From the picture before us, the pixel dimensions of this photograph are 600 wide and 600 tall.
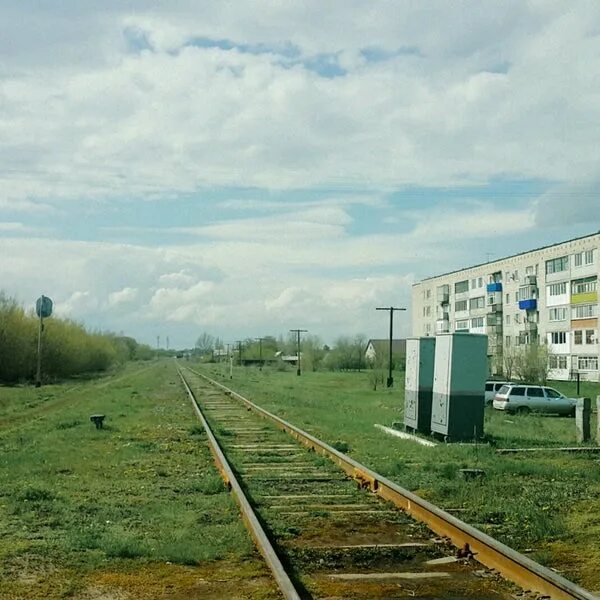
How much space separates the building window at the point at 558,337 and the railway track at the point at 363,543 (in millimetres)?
62663

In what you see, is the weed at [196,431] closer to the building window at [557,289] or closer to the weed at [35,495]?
the weed at [35,495]

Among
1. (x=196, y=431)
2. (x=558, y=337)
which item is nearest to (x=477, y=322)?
(x=558, y=337)

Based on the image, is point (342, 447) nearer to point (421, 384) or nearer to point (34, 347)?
point (421, 384)

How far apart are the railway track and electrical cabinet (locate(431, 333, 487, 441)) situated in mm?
Answer: 4285

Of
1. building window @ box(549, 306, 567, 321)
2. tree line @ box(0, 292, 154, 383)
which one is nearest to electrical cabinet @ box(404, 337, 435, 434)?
tree line @ box(0, 292, 154, 383)

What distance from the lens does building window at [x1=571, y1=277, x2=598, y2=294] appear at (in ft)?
220

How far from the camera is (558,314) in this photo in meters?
73.4

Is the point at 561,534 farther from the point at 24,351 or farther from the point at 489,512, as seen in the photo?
the point at 24,351

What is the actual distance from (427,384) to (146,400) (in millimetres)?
18557

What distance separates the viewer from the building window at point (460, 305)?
94.1 m

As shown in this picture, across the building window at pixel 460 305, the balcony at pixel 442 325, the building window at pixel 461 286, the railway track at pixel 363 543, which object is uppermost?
the building window at pixel 461 286

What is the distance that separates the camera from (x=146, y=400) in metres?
35.1

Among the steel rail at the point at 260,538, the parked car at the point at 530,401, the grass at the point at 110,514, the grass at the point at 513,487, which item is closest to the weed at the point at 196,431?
the grass at the point at 110,514

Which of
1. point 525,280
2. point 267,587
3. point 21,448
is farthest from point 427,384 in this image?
point 525,280
